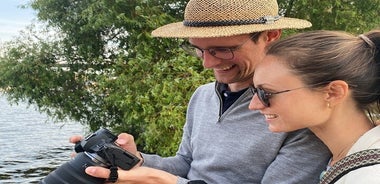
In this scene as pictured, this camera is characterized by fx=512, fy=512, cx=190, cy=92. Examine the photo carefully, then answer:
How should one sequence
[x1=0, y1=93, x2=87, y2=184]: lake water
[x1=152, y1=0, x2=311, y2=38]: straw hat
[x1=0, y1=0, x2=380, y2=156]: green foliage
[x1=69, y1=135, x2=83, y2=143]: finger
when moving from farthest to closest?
[x1=0, y1=93, x2=87, y2=184]: lake water → [x1=0, y1=0, x2=380, y2=156]: green foliage → [x1=69, y1=135, x2=83, y2=143]: finger → [x1=152, y1=0, x2=311, y2=38]: straw hat

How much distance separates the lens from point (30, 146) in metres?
16.7

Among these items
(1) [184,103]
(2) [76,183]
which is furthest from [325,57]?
(1) [184,103]

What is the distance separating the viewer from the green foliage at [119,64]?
20.5ft

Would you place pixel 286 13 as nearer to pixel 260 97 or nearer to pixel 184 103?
pixel 184 103

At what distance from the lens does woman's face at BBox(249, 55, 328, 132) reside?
1.33m

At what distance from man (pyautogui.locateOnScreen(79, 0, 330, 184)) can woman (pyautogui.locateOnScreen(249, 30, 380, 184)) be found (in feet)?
0.61

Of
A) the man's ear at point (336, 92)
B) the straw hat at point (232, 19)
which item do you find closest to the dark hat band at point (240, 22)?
the straw hat at point (232, 19)

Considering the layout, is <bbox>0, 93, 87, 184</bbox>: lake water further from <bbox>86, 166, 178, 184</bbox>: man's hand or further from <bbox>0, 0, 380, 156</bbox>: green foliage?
<bbox>86, 166, 178, 184</bbox>: man's hand

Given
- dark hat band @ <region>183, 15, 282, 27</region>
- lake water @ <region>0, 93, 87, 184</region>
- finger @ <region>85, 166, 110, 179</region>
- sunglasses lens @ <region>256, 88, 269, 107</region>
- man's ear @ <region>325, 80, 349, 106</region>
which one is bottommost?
lake water @ <region>0, 93, 87, 184</region>

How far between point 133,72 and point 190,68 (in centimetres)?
174

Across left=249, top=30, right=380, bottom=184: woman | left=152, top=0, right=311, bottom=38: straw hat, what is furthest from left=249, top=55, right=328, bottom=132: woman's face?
left=152, top=0, right=311, bottom=38: straw hat

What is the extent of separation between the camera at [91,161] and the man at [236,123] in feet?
0.12

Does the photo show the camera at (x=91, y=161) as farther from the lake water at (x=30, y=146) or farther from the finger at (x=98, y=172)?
the lake water at (x=30, y=146)

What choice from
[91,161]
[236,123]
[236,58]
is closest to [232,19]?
[236,58]
